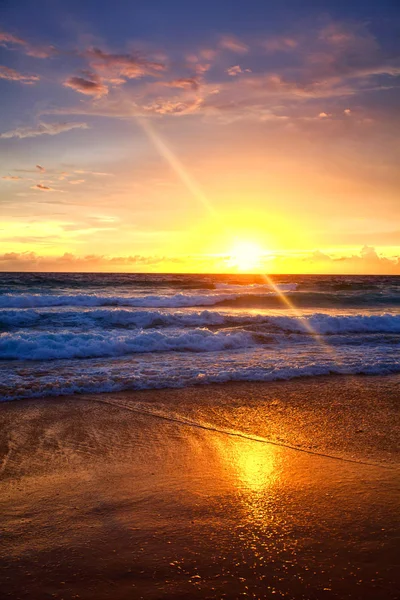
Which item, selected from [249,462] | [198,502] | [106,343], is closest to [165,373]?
[106,343]

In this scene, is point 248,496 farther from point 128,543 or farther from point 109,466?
point 109,466

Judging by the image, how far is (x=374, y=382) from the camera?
7.59 metres

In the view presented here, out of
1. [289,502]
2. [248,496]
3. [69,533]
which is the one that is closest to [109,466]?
[69,533]

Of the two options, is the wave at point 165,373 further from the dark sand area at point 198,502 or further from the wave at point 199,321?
the wave at point 199,321

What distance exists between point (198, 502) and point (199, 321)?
43.3 ft

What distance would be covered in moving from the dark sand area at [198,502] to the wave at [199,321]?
957cm

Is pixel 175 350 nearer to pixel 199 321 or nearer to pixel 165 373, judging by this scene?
pixel 165 373

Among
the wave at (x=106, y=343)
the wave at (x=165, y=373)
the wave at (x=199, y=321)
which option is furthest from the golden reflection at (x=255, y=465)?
the wave at (x=199, y=321)

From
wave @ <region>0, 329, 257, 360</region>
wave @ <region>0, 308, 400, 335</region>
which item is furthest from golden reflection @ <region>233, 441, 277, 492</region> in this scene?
wave @ <region>0, 308, 400, 335</region>

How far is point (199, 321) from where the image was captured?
16.5 metres

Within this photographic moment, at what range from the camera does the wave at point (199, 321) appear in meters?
15.4

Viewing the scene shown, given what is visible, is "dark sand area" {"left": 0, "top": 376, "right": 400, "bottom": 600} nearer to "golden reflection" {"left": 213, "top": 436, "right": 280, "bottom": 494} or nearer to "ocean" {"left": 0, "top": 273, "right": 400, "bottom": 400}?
"golden reflection" {"left": 213, "top": 436, "right": 280, "bottom": 494}

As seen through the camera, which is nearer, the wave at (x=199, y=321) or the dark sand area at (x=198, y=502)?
the dark sand area at (x=198, y=502)

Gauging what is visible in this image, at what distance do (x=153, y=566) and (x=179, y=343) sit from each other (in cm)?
877
